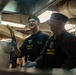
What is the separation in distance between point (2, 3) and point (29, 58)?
2.99 feet

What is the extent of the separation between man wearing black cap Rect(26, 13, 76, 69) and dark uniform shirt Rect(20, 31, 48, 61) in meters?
0.39

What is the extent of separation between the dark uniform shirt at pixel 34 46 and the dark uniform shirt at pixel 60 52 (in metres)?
0.39

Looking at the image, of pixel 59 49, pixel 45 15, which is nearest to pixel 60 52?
pixel 59 49

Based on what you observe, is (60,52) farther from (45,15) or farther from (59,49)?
(45,15)

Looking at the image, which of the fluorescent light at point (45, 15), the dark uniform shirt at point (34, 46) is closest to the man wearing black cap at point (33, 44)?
the dark uniform shirt at point (34, 46)

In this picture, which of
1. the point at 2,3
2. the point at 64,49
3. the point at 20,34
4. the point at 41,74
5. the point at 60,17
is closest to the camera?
the point at 41,74

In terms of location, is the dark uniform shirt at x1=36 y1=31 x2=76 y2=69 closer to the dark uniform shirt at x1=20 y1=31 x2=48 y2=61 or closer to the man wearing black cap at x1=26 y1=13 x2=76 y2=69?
the man wearing black cap at x1=26 y1=13 x2=76 y2=69

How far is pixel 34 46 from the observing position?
94.9 inches

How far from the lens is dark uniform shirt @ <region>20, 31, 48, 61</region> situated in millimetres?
2385

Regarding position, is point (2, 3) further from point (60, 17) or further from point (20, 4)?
point (60, 17)

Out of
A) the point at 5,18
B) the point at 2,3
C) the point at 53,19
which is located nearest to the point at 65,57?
the point at 53,19

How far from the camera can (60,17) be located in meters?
1.98

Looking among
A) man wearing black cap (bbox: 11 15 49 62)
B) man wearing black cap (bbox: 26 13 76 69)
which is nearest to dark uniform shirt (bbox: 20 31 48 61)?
man wearing black cap (bbox: 11 15 49 62)

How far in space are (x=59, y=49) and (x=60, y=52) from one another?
1.2 inches
